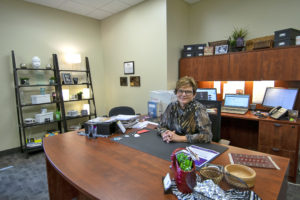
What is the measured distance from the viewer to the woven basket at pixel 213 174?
865mm

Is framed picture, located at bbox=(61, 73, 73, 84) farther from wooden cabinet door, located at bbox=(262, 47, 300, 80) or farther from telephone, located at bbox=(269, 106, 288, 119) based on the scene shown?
telephone, located at bbox=(269, 106, 288, 119)

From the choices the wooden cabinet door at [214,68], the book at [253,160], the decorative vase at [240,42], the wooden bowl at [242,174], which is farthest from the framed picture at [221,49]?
the wooden bowl at [242,174]

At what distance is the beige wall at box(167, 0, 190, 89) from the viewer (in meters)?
3.17

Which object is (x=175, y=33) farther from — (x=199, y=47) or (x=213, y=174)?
(x=213, y=174)

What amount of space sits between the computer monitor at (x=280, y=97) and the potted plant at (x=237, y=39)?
84 cm

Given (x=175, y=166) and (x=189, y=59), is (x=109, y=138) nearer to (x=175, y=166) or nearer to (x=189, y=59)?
(x=175, y=166)

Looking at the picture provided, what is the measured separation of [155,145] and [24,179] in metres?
2.15

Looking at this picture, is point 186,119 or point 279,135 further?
point 279,135

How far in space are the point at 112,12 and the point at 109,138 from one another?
3256 millimetres

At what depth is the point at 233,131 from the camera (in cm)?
314

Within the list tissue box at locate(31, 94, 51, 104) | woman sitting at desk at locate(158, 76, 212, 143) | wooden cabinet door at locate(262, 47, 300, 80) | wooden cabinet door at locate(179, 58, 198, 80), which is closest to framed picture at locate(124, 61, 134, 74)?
wooden cabinet door at locate(179, 58, 198, 80)

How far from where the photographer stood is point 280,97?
2.56 meters

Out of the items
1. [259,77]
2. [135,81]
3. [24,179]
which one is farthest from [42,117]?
[259,77]

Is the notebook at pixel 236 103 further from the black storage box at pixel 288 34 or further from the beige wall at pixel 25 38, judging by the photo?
the beige wall at pixel 25 38
